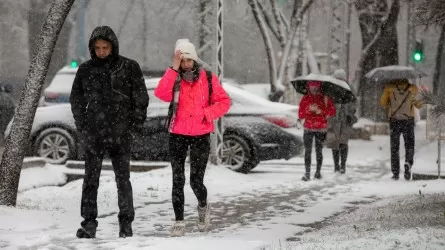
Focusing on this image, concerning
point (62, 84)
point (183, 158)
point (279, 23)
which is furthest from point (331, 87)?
point (279, 23)

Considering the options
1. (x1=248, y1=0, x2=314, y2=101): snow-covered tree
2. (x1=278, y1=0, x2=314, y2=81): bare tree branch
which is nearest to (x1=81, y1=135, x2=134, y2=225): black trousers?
(x1=248, y1=0, x2=314, y2=101): snow-covered tree

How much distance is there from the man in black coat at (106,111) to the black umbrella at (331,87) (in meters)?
6.99

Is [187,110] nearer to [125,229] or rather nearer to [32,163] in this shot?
[125,229]

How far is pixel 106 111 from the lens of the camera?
7.86 meters

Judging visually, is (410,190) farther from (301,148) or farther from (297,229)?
(297,229)

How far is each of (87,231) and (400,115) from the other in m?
8.03

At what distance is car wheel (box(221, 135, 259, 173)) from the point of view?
51.7 feet

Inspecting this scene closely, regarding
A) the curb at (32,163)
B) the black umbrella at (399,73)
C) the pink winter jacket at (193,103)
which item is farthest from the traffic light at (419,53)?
the pink winter jacket at (193,103)

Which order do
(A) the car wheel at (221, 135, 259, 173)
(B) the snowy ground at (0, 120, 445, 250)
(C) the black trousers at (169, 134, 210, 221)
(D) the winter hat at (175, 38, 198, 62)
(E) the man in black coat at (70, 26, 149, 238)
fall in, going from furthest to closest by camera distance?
(A) the car wheel at (221, 135, 259, 173) < (C) the black trousers at (169, 134, 210, 221) < (D) the winter hat at (175, 38, 198, 62) < (E) the man in black coat at (70, 26, 149, 238) < (B) the snowy ground at (0, 120, 445, 250)

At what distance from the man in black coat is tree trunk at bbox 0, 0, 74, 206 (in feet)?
7.67

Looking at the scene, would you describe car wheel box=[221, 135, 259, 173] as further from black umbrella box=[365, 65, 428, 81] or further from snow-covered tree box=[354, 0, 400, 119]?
snow-covered tree box=[354, 0, 400, 119]

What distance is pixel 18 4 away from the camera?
53875 mm

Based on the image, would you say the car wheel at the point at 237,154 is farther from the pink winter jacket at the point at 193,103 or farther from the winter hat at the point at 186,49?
the winter hat at the point at 186,49


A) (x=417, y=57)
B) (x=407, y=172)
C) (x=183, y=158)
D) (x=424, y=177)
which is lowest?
(x=424, y=177)
